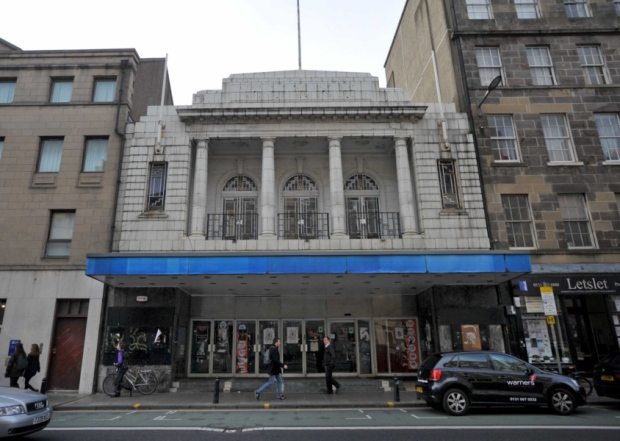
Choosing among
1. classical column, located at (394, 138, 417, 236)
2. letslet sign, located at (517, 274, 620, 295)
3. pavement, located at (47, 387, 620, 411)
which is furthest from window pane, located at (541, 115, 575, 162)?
pavement, located at (47, 387, 620, 411)

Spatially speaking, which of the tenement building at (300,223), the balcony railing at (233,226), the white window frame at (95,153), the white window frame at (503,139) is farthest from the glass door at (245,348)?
the white window frame at (503,139)

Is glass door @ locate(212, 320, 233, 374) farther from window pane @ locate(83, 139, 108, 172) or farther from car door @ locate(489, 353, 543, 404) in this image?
car door @ locate(489, 353, 543, 404)

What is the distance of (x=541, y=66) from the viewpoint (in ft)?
62.5

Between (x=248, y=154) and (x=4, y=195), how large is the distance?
10456mm

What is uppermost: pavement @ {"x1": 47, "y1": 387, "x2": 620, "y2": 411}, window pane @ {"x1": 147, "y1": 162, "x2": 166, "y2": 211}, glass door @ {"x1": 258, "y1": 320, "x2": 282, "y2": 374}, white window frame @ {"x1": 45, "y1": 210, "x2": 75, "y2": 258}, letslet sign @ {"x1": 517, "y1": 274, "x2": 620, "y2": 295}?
window pane @ {"x1": 147, "y1": 162, "x2": 166, "y2": 211}

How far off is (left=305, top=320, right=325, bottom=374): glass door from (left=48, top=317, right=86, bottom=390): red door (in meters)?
8.89

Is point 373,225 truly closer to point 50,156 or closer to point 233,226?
point 233,226

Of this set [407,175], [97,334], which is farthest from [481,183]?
[97,334]

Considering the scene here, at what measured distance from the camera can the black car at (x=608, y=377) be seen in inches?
436

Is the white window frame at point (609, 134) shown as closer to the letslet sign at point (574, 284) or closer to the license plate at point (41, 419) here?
the letslet sign at point (574, 284)

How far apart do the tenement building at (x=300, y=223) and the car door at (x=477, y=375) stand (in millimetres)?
4088

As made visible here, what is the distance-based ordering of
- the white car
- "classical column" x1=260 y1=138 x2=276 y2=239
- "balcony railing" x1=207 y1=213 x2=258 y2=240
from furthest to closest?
"balcony railing" x1=207 y1=213 x2=258 y2=240
"classical column" x1=260 y1=138 x2=276 y2=239
the white car

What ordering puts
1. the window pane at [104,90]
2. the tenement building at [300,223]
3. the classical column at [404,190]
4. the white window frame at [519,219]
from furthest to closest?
the window pane at [104,90] → the white window frame at [519,219] → the classical column at [404,190] → the tenement building at [300,223]

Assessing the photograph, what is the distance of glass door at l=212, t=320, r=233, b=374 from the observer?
Answer: 16.8m
